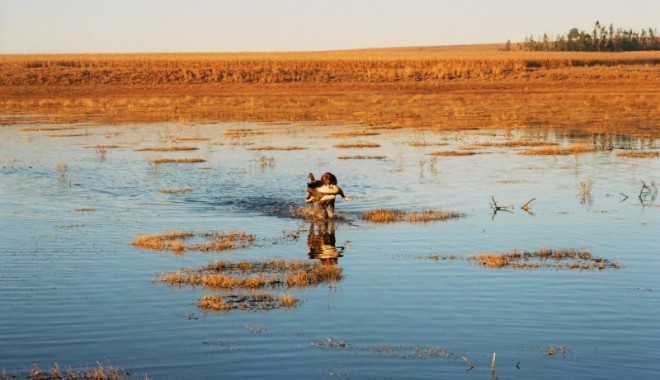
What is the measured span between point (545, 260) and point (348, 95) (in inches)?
1927

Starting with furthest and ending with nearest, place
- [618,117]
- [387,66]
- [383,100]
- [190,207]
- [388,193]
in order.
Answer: [387,66] < [383,100] < [618,117] < [388,193] < [190,207]

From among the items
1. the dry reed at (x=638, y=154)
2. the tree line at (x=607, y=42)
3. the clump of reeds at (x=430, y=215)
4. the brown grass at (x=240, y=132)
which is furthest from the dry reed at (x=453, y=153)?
the tree line at (x=607, y=42)

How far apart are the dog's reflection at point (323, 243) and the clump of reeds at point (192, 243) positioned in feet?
3.90

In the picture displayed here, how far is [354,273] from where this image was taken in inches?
619

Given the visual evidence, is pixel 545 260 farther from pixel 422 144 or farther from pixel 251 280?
pixel 422 144

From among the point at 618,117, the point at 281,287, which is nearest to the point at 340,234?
the point at 281,287

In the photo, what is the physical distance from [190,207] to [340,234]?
4.94 metres

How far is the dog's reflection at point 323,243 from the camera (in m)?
17.1

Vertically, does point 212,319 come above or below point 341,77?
below

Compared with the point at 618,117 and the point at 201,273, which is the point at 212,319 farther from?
the point at 618,117

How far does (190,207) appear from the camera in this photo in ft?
75.3

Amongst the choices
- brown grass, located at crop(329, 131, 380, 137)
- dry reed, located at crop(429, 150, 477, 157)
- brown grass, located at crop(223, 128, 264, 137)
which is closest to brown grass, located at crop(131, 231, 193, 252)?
dry reed, located at crop(429, 150, 477, 157)

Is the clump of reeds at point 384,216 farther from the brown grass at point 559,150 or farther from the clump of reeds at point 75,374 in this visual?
the brown grass at point 559,150

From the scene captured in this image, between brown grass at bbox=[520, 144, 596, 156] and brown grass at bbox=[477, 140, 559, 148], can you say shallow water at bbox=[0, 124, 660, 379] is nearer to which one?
brown grass at bbox=[520, 144, 596, 156]
